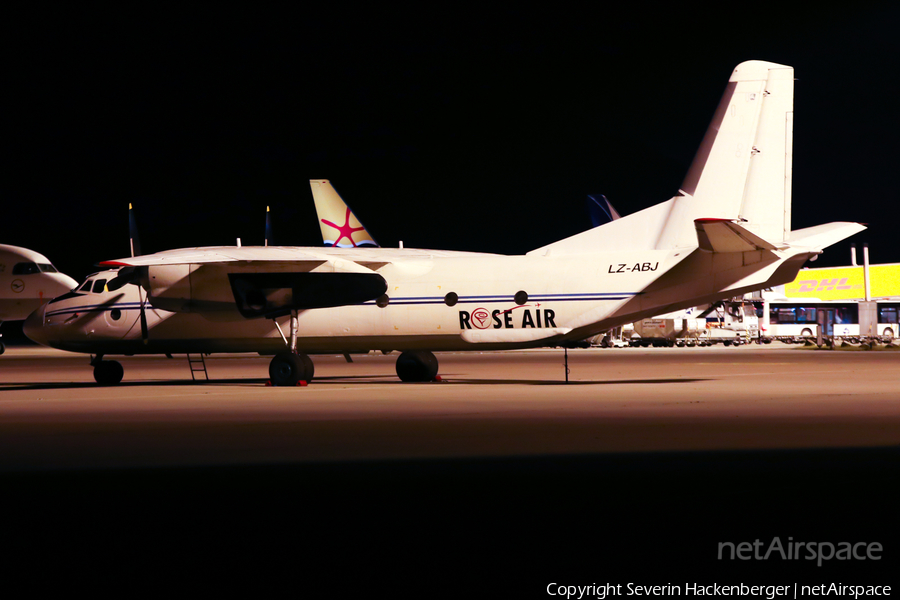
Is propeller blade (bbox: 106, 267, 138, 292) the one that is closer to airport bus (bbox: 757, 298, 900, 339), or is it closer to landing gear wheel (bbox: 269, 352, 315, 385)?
landing gear wheel (bbox: 269, 352, 315, 385)

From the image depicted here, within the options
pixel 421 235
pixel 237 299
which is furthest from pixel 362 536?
pixel 421 235

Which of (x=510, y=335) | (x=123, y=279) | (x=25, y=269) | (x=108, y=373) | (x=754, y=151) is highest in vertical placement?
(x=754, y=151)

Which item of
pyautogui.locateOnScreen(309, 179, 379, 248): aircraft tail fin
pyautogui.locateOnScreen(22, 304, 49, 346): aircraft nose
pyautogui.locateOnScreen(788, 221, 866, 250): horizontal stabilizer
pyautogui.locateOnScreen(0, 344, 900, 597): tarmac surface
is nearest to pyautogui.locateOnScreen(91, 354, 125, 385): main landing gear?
pyautogui.locateOnScreen(22, 304, 49, 346): aircraft nose

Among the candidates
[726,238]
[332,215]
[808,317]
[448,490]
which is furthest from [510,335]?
[808,317]

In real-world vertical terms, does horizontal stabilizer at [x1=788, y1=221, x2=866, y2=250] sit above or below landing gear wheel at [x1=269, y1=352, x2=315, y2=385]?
above

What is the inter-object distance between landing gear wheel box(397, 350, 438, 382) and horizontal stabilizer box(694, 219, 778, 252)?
8182 millimetres

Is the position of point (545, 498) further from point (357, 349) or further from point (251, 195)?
point (251, 195)

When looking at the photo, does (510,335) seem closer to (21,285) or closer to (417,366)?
(417,366)

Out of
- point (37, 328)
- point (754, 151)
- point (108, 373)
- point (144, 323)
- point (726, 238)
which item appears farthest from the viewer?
point (37, 328)

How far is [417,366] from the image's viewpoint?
25844mm

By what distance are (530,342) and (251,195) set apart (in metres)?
153

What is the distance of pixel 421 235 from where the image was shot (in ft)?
565

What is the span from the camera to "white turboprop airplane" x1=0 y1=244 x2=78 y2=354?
4328 cm

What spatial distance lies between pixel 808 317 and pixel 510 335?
157 feet
